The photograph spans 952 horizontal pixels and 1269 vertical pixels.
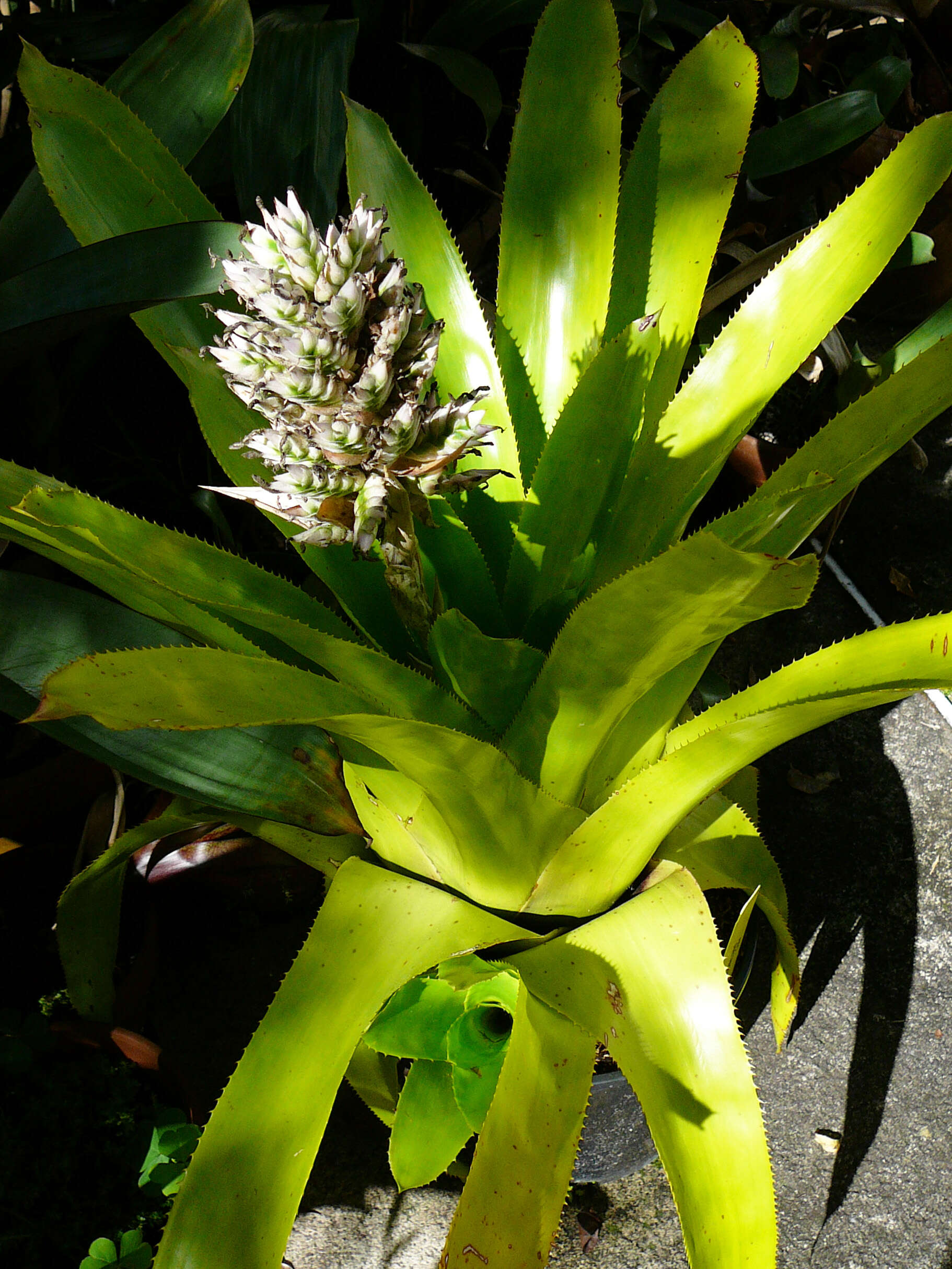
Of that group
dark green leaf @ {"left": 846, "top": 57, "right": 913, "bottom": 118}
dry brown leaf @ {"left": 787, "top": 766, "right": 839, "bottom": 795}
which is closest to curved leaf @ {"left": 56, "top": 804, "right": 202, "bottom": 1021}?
dry brown leaf @ {"left": 787, "top": 766, "right": 839, "bottom": 795}

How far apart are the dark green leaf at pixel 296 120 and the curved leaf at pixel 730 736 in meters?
0.66

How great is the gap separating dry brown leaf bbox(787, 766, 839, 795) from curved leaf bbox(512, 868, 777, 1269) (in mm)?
788

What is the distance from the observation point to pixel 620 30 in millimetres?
1266

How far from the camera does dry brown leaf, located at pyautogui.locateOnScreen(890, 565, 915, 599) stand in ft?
5.04

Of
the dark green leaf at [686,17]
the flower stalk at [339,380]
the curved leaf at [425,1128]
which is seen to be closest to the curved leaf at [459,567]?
the flower stalk at [339,380]

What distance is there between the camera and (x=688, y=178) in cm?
72

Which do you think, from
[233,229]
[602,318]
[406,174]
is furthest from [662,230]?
[233,229]

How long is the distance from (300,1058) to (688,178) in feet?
2.38

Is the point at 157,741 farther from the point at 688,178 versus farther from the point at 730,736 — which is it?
the point at 688,178

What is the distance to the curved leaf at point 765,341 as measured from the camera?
0.66 meters

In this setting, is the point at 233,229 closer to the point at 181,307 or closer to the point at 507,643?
the point at 181,307

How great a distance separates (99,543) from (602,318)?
17.7 inches

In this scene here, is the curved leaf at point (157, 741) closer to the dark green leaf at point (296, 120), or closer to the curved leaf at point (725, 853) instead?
the curved leaf at point (725, 853)

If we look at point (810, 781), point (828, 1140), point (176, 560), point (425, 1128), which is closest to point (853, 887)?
point (810, 781)
